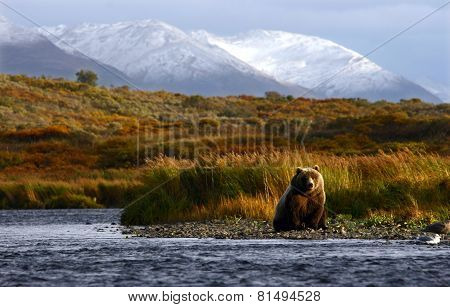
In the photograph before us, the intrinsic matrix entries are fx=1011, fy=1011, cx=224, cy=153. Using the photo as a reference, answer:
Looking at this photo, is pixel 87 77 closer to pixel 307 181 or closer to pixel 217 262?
pixel 307 181

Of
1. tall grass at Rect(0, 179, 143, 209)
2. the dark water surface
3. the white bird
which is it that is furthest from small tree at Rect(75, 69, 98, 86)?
the white bird

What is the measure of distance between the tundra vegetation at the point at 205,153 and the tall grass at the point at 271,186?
0.10 feet

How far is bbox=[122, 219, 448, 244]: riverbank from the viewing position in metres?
19.7

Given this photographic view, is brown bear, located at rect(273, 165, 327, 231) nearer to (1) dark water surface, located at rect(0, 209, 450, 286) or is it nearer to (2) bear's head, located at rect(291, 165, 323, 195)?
(2) bear's head, located at rect(291, 165, 323, 195)

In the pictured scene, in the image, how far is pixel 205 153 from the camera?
97.0 ft

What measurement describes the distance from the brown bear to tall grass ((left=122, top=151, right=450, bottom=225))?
262 centimetres

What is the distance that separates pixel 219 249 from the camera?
59.3 ft

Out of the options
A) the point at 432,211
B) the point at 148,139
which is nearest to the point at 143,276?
the point at 432,211

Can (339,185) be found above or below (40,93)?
below

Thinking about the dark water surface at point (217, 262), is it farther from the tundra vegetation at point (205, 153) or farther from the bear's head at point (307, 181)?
the tundra vegetation at point (205, 153)

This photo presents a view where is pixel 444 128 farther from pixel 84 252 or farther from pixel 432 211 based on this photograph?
pixel 84 252

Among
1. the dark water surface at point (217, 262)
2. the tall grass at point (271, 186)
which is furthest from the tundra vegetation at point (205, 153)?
the dark water surface at point (217, 262)

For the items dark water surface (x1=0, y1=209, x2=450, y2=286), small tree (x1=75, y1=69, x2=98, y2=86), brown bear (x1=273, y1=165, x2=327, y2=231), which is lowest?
dark water surface (x1=0, y1=209, x2=450, y2=286)
